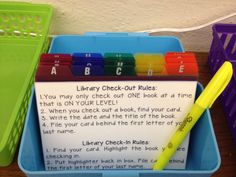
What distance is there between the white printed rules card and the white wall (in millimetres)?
278

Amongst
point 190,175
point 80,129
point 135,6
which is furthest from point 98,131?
point 135,6

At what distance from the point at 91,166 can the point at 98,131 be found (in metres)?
0.06

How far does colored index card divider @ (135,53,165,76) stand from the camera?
39 cm

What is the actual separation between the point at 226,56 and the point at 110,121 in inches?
9.9

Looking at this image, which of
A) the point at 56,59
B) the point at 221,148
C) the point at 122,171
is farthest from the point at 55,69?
the point at 221,148

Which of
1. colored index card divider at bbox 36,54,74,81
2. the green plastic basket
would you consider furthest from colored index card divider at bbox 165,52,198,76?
the green plastic basket

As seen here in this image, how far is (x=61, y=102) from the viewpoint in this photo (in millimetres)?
405

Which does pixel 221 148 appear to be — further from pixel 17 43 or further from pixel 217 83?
pixel 17 43

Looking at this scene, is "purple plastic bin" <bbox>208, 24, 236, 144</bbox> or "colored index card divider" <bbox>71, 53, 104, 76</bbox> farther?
"purple plastic bin" <bbox>208, 24, 236, 144</bbox>

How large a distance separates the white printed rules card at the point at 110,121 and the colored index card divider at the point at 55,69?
0.01 meters

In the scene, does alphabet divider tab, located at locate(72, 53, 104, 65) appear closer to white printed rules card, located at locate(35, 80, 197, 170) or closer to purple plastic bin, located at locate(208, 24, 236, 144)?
white printed rules card, located at locate(35, 80, 197, 170)

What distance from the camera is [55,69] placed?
1.24 feet

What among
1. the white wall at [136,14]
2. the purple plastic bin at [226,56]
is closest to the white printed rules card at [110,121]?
the purple plastic bin at [226,56]

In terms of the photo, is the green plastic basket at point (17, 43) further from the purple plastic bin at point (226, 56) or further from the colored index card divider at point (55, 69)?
the purple plastic bin at point (226, 56)
